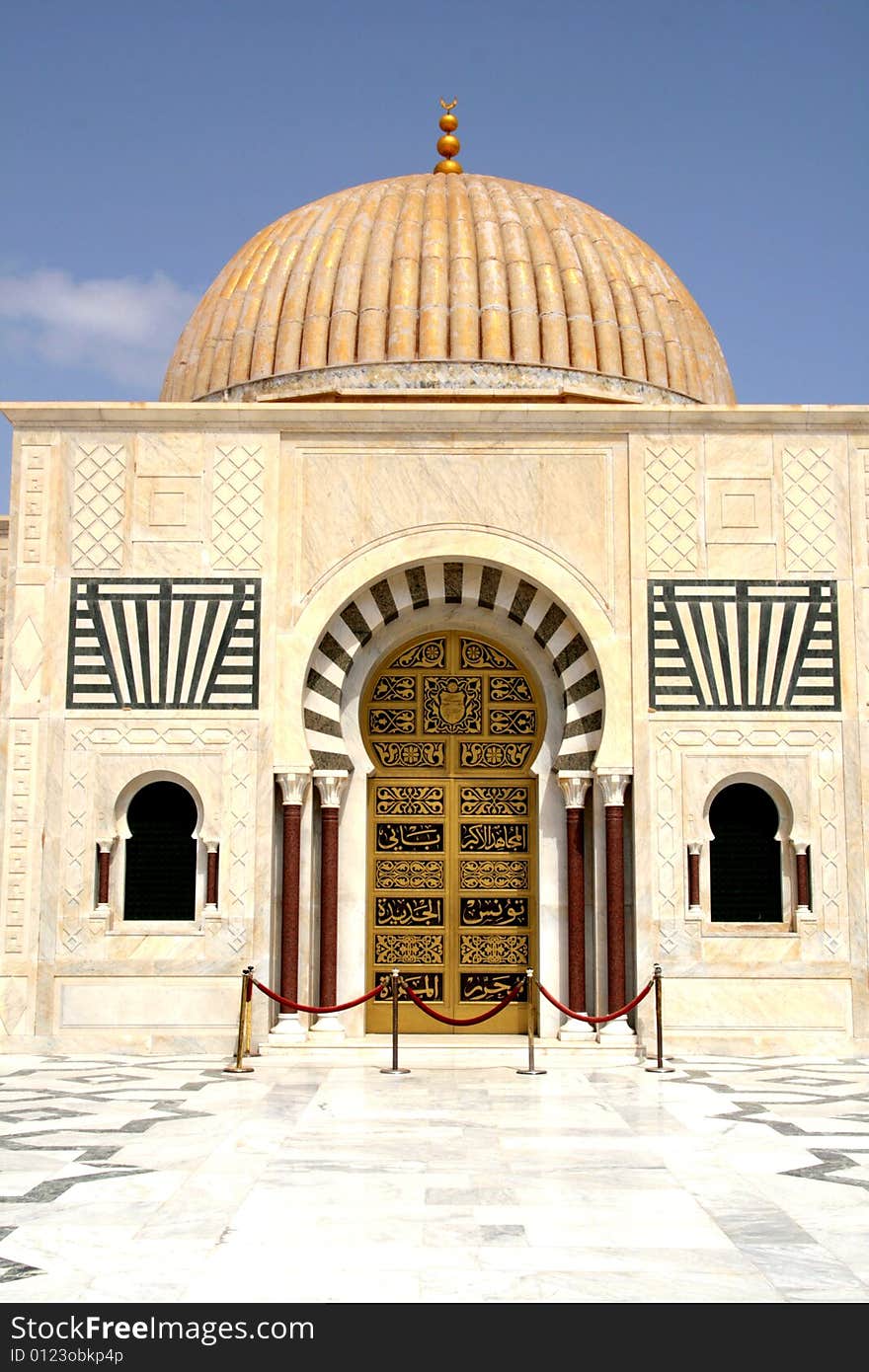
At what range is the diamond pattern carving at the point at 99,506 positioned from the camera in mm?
10930

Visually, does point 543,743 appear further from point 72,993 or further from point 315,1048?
point 72,993

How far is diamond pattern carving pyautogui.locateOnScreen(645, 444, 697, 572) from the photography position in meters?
11.0

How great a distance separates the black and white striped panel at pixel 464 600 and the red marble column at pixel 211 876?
103cm

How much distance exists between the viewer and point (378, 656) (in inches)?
450

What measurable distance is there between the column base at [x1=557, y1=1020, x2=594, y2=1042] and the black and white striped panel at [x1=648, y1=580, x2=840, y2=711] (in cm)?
242

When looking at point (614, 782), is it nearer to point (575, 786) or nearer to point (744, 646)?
point (575, 786)

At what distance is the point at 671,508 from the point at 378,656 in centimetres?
256

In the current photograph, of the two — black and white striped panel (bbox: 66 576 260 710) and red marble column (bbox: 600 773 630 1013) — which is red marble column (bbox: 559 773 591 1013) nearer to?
red marble column (bbox: 600 773 630 1013)

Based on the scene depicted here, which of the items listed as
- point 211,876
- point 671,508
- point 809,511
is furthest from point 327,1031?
point 809,511

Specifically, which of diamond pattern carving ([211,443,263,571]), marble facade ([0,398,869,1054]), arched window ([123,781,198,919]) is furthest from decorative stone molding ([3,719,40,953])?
diamond pattern carving ([211,443,263,571])

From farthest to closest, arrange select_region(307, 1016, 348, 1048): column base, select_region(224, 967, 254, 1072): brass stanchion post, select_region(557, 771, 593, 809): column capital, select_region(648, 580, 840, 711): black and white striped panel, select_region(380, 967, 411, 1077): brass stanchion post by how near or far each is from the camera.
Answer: select_region(557, 771, 593, 809): column capital, select_region(648, 580, 840, 711): black and white striped panel, select_region(307, 1016, 348, 1048): column base, select_region(224, 967, 254, 1072): brass stanchion post, select_region(380, 967, 411, 1077): brass stanchion post

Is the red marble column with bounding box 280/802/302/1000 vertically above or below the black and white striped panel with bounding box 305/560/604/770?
below

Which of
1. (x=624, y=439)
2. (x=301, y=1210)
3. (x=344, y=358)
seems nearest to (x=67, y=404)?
(x=344, y=358)

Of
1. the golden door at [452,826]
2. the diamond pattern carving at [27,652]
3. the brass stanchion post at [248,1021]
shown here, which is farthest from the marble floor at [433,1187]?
the diamond pattern carving at [27,652]
